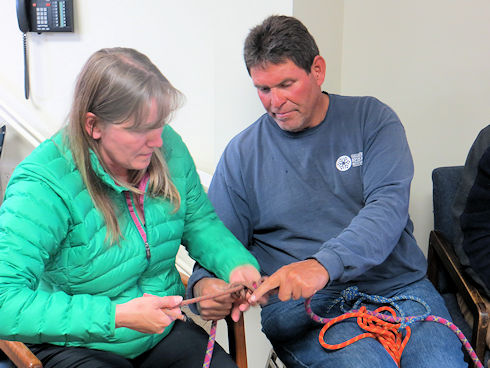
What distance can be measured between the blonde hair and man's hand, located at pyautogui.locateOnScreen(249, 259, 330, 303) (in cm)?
36

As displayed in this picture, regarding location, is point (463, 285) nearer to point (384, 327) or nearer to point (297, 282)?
point (384, 327)

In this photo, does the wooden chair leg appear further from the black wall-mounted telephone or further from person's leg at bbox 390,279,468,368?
the black wall-mounted telephone

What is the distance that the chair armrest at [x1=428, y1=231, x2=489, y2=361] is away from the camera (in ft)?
5.22

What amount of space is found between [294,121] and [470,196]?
608 mm

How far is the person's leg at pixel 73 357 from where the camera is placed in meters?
1.26

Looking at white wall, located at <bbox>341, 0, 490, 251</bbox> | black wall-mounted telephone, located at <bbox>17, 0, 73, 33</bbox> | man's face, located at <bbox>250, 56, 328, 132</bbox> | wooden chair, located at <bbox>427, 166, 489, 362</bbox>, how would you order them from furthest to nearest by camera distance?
black wall-mounted telephone, located at <bbox>17, 0, 73, 33</bbox>, white wall, located at <bbox>341, 0, 490, 251</bbox>, wooden chair, located at <bbox>427, 166, 489, 362</bbox>, man's face, located at <bbox>250, 56, 328, 132</bbox>

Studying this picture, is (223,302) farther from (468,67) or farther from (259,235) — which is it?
(468,67)

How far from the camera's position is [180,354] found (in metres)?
1.41

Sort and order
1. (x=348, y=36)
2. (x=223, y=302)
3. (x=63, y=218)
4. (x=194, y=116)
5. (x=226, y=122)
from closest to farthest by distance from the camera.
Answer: (x=63, y=218) → (x=223, y=302) → (x=226, y=122) → (x=348, y=36) → (x=194, y=116)

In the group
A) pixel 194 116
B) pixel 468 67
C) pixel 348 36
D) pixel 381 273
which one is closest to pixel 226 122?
pixel 194 116

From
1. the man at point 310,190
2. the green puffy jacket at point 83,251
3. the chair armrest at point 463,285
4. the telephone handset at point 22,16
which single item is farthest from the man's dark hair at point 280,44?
the telephone handset at point 22,16

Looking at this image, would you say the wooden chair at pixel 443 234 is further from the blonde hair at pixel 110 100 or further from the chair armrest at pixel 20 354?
the chair armrest at pixel 20 354

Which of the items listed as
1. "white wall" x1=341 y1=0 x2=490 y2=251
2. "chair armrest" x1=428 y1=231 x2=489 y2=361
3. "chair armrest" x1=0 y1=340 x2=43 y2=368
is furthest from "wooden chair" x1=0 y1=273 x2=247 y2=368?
"white wall" x1=341 y1=0 x2=490 y2=251

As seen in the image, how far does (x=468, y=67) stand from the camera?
210 centimetres
